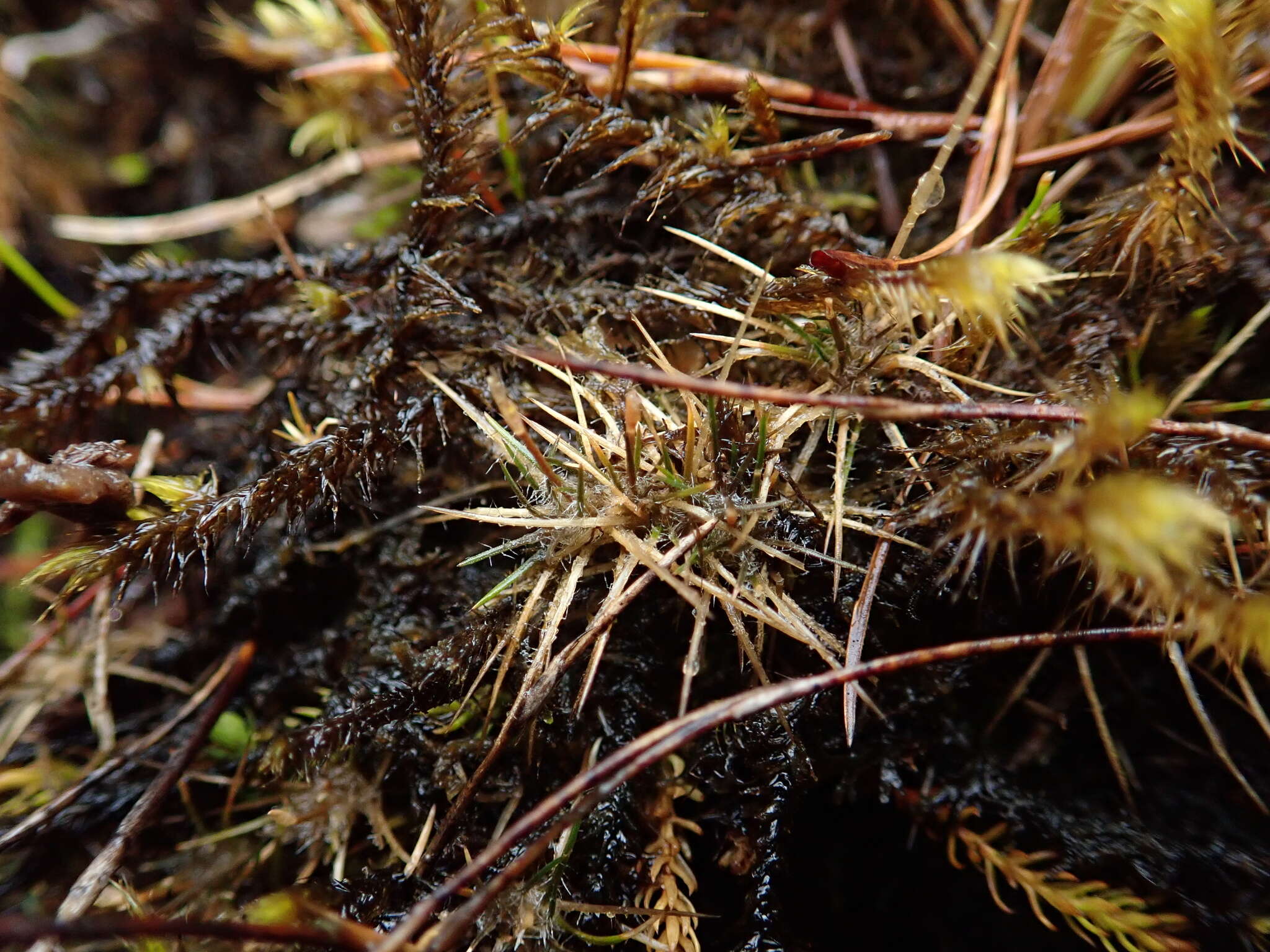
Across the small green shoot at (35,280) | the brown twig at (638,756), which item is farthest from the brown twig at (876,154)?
the small green shoot at (35,280)

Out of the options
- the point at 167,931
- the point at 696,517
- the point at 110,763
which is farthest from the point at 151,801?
the point at 696,517

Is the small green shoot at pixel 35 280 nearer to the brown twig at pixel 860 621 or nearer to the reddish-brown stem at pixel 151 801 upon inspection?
the reddish-brown stem at pixel 151 801

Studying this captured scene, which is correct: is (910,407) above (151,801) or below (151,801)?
above

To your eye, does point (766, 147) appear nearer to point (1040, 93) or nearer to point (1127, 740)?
point (1040, 93)

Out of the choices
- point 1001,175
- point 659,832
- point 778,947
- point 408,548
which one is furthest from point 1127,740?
point 408,548

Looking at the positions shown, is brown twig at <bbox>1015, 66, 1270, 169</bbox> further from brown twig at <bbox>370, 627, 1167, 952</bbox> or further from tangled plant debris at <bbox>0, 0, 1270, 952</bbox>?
brown twig at <bbox>370, 627, 1167, 952</bbox>

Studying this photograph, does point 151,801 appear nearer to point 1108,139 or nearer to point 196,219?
point 196,219

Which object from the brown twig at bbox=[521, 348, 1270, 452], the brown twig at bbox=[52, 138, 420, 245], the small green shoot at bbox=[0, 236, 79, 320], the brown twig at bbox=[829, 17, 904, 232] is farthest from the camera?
the brown twig at bbox=[52, 138, 420, 245]

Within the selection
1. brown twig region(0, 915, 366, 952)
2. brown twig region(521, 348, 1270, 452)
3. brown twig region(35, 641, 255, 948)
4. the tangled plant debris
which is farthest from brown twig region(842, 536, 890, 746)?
brown twig region(35, 641, 255, 948)
